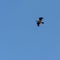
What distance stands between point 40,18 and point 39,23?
4.23ft

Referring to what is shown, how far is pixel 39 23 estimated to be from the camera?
6255 inches

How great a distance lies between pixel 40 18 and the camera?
158125 mm
